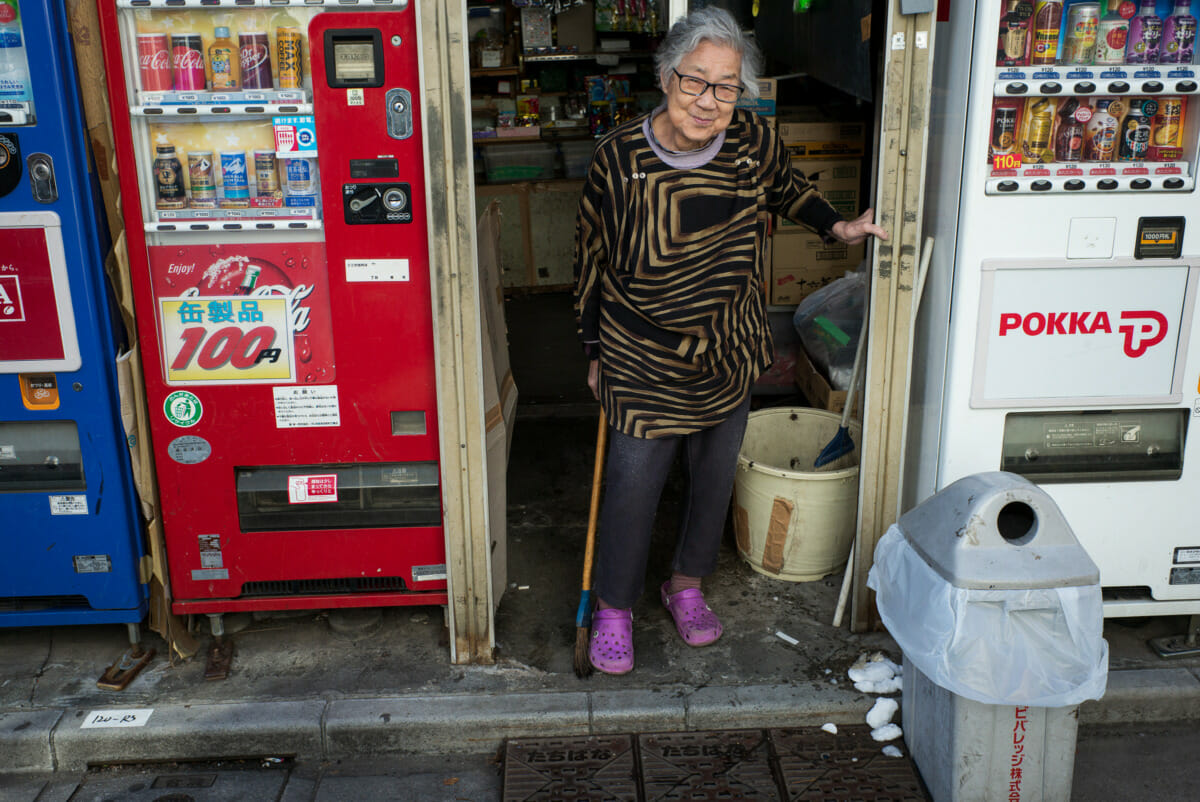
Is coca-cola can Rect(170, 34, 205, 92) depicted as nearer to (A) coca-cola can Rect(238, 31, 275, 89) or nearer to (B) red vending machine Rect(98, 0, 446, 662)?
(B) red vending machine Rect(98, 0, 446, 662)

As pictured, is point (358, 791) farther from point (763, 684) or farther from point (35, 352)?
point (35, 352)

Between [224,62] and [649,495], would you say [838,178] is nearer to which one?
[649,495]

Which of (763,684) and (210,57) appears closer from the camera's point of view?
(210,57)

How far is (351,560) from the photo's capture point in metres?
3.26

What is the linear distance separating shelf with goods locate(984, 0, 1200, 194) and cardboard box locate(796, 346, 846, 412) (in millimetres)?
1325

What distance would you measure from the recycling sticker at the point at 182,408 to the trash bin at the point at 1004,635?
7.15 ft

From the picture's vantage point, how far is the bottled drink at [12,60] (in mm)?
2748

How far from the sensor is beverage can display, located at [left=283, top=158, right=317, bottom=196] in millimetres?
2885

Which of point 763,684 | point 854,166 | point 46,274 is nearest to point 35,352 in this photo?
point 46,274

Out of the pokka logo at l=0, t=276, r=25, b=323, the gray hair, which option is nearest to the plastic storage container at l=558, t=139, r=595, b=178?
the gray hair

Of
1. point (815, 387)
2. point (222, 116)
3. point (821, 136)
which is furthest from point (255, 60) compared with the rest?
point (821, 136)

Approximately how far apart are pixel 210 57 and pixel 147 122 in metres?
0.27

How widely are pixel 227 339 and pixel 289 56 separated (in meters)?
0.86

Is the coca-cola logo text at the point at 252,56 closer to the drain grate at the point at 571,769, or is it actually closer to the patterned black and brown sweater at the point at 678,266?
the patterned black and brown sweater at the point at 678,266
